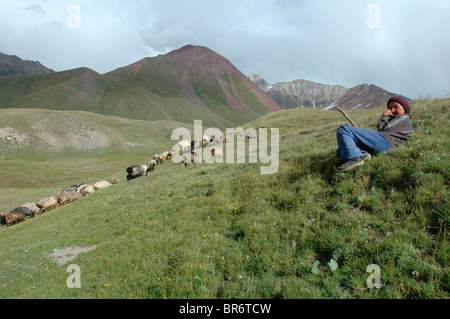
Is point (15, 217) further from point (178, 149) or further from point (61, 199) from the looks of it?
point (178, 149)

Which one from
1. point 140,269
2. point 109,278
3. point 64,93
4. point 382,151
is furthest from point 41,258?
point 64,93

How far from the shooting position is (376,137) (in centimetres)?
668

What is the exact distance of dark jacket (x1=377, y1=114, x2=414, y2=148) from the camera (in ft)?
22.2

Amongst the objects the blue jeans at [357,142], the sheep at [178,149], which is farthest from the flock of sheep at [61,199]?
the blue jeans at [357,142]

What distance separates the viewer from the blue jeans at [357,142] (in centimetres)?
629

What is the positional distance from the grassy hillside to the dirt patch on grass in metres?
0.24

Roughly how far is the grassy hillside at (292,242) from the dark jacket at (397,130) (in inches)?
12.4

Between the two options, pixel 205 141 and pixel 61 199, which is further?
pixel 205 141

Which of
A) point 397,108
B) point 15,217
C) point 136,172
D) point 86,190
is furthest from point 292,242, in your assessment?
point 15,217

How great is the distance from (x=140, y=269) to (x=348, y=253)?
425cm

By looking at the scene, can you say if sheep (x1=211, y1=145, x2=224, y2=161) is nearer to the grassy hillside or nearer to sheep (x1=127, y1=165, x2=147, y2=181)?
sheep (x1=127, y1=165, x2=147, y2=181)

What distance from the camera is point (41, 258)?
836 cm

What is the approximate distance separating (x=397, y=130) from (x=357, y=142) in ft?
4.40
